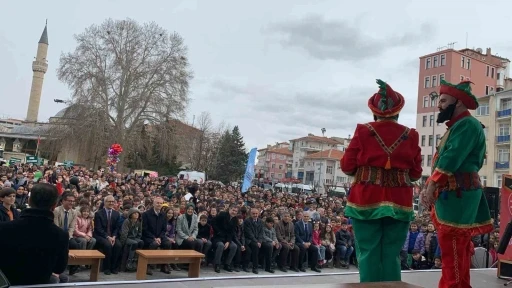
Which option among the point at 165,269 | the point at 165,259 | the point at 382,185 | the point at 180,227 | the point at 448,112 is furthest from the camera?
the point at 180,227

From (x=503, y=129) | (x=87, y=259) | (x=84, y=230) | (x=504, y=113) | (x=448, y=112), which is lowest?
(x=87, y=259)

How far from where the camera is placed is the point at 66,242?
11.6 ft

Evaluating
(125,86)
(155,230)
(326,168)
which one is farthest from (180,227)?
(326,168)

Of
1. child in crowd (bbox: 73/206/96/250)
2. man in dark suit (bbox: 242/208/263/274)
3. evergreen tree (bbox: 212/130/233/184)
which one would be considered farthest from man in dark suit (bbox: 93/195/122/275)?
evergreen tree (bbox: 212/130/233/184)

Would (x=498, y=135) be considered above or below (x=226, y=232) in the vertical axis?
above

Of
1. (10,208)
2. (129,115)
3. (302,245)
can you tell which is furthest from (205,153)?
(10,208)

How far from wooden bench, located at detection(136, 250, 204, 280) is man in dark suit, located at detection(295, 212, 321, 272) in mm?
3143

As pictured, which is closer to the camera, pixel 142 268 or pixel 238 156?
pixel 142 268

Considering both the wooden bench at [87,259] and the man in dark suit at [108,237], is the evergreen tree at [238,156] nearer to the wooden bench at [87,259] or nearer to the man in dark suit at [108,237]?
the man in dark suit at [108,237]

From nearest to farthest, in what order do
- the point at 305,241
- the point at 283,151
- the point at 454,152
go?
the point at 454,152
the point at 305,241
the point at 283,151

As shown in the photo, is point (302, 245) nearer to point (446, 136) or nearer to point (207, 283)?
point (207, 283)

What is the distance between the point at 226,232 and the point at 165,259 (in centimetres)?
226

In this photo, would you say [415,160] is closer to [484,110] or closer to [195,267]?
[195,267]

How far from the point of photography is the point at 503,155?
38.1m
